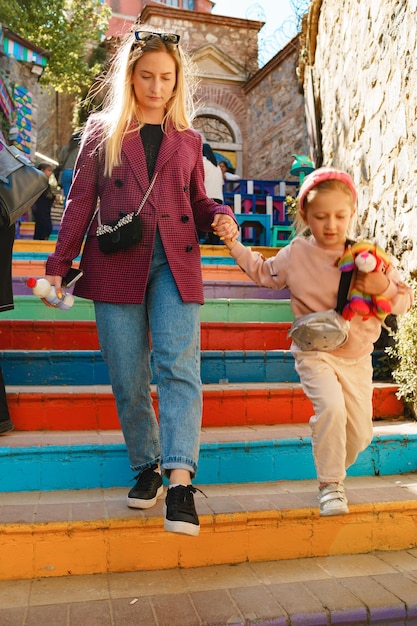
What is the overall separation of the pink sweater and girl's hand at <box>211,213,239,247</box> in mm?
112

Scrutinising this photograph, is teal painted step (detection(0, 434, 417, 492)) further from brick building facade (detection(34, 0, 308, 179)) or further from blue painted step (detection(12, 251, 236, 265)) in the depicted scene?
brick building facade (detection(34, 0, 308, 179))

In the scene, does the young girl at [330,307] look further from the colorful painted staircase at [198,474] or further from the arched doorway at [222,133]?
the arched doorway at [222,133]

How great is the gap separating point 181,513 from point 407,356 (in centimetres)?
198

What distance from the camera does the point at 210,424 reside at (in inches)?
127

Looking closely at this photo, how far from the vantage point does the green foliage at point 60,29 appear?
16.8 meters

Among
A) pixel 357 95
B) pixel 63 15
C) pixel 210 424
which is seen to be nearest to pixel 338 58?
pixel 357 95

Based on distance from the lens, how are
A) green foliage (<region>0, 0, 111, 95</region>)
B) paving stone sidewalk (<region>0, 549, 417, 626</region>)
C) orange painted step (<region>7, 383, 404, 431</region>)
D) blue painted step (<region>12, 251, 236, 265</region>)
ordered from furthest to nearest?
green foliage (<region>0, 0, 111, 95</region>)
blue painted step (<region>12, 251, 236, 265</region>)
orange painted step (<region>7, 383, 404, 431</region>)
paving stone sidewalk (<region>0, 549, 417, 626</region>)

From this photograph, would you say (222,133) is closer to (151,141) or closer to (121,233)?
(151,141)

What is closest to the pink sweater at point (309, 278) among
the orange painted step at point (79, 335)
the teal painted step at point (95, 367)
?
the teal painted step at point (95, 367)

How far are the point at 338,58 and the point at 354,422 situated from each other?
14.2 feet

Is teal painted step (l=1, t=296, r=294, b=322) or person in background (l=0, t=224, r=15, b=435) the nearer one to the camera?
person in background (l=0, t=224, r=15, b=435)

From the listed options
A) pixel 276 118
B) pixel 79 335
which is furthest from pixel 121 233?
pixel 276 118

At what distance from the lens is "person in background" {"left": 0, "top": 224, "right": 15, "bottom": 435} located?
2812 millimetres

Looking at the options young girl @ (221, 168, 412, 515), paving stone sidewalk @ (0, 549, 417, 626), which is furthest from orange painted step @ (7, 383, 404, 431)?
paving stone sidewalk @ (0, 549, 417, 626)
